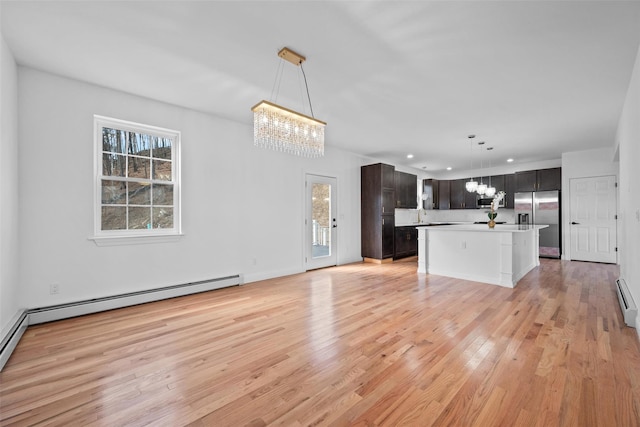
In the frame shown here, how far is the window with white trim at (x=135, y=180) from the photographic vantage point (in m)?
3.31

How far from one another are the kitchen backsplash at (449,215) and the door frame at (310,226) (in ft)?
8.30

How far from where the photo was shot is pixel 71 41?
2426 millimetres

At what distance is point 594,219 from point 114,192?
9278 millimetres

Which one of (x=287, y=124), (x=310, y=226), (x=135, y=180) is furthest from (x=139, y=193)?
(x=310, y=226)

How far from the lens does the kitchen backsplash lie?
8156 millimetres

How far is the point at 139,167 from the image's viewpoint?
11.8 ft

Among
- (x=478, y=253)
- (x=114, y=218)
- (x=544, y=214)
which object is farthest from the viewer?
(x=544, y=214)

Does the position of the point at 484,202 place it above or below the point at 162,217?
above

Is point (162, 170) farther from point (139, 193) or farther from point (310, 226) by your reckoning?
point (310, 226)

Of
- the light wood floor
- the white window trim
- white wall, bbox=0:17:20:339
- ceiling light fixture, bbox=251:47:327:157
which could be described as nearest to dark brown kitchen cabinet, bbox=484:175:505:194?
the light wood floor

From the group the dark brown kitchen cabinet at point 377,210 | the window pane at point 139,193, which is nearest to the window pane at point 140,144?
the window pane at point 139,193

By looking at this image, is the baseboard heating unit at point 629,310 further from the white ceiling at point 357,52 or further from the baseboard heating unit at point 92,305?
the baseboard heating unit at point 92,305

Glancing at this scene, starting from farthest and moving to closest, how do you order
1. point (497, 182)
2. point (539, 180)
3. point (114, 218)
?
point (497, 182) < point (539, 180) < point (114, 218)

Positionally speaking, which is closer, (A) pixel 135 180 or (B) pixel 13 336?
(B) pixel 13 336
